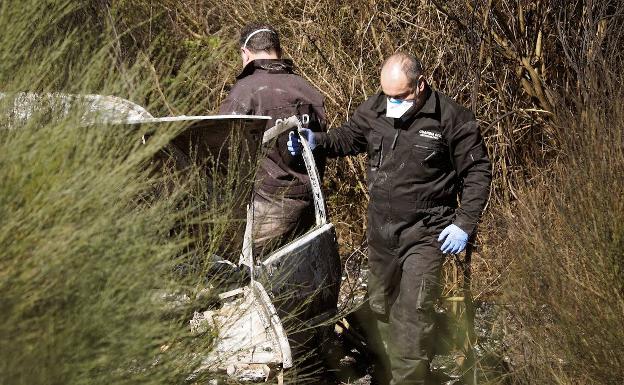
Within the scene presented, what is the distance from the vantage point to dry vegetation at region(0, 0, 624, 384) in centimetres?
477

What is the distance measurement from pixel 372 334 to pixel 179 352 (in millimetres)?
3184

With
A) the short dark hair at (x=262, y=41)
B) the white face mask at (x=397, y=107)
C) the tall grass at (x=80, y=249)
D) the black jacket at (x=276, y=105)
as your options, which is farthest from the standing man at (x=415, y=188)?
the tall grass at (x=80, y=249)

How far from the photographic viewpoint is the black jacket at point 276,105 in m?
6.00

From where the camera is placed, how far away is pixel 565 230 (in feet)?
16.7

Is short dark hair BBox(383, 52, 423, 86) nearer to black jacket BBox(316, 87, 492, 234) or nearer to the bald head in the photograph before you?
the bald head

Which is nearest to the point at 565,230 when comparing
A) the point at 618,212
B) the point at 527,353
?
the point at 618,212

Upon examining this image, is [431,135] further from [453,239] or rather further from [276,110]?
[276,110]

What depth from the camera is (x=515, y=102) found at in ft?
25.9

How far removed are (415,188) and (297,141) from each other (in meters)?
0.76

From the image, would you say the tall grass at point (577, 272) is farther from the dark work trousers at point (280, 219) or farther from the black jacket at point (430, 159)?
the dark work trousers at point (280, 219)

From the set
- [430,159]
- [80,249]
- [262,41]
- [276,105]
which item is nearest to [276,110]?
[276,105]

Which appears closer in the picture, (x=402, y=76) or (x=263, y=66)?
(x=402, y=76)

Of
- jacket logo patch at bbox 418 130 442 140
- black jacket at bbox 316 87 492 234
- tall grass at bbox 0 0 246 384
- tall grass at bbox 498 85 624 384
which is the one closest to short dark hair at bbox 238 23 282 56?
black jacket at bbox 316 87 492 234

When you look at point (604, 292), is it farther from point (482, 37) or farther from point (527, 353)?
point (482, 37)
